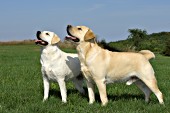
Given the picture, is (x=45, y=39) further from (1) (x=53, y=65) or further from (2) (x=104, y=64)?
(2) (x=104, y=64)

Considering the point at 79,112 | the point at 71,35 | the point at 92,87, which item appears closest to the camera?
the point at 79,112

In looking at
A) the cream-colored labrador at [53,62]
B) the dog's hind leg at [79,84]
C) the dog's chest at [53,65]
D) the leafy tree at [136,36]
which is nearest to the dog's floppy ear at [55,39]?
the cream-colored labrador at [53,62]

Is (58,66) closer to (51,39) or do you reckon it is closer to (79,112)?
(51,39)

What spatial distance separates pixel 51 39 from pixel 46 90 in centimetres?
131

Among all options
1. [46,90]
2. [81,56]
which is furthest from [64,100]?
[81,56]

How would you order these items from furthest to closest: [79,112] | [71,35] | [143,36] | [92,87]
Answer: [143,36] < [92,87] < [71,35] < [79,112]

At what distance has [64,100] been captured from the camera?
27.1 feet

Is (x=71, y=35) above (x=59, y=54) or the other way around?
above

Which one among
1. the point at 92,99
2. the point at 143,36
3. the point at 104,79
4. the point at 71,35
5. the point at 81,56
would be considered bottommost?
the point at 143,36

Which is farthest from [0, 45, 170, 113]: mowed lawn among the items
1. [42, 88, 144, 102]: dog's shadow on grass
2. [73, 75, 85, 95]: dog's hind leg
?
[73, 75, 85, 95]: dog's hind leg

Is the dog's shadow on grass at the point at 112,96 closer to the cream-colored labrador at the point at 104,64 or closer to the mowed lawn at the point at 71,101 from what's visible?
the mowed lawn at the point at 71,101

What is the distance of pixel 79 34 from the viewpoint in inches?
309

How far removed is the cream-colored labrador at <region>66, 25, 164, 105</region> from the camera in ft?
25.7

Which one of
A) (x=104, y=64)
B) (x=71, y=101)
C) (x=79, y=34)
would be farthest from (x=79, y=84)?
(x=79, y=34)
